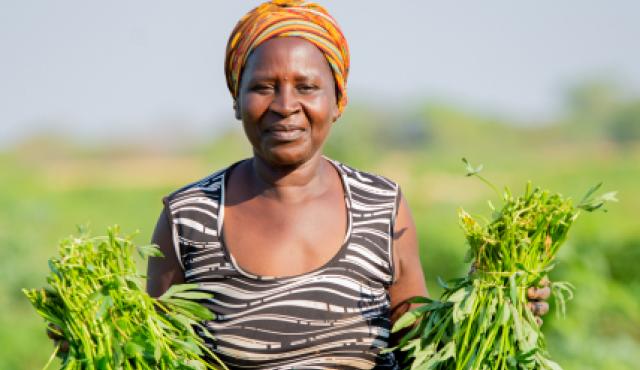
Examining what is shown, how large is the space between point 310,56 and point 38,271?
31.1 feet

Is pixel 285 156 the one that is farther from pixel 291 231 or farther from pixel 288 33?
pixel 288 33

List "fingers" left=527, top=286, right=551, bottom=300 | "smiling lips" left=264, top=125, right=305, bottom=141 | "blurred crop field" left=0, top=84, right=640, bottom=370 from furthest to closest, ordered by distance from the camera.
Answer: "blurred crop field" left=0, top=84, right=640, bottom=370
"smiling lips" left=264, top=125, right=305, bottom=141
"fingers" left=527, top=286, right=551, bottom=300

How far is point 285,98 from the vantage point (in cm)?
259

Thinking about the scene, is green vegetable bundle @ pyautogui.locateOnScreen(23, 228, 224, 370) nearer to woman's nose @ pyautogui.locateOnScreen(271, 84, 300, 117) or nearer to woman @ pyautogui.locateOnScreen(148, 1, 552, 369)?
woman @ pyautogui.locateOnScreen(148, 1, 552, 369)

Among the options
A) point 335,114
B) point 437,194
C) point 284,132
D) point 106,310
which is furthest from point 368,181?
point 437,194

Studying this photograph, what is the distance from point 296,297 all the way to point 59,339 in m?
0.56

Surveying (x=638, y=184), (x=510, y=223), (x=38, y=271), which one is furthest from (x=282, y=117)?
(x=638, y=184)

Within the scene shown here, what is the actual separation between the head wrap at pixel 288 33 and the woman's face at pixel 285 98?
0.9 inches

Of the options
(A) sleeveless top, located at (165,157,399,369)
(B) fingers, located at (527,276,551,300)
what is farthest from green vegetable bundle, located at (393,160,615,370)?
(A) sleeveless top, located at (165,157,399,369)

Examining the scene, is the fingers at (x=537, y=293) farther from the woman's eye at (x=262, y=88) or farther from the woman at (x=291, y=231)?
the woman's eye at (x=262, y=88)

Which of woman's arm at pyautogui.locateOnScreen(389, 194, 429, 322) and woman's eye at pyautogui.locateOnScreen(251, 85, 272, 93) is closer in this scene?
woman's eye at pyautogui.locateOnScreen(251, 85, 272, 93)

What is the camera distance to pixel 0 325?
337 inches

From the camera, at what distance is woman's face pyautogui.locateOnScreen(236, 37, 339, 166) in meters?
2.60

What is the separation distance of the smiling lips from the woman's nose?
4 centimetres
